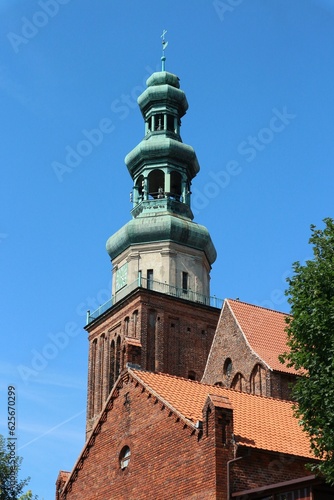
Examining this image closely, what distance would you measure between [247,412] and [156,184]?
37.1m

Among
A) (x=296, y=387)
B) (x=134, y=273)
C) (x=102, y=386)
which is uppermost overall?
(x=134, y=273)

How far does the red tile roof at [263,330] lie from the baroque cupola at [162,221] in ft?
51.0

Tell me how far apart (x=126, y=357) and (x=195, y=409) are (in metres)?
6.51

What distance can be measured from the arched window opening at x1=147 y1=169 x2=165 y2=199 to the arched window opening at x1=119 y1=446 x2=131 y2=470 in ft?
115

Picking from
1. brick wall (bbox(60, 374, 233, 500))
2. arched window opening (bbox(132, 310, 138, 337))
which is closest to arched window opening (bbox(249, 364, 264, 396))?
brick wall (bbox(60, 374, 233, 500))

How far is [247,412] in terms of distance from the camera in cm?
3183

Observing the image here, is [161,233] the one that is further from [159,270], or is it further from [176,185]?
[176,185]

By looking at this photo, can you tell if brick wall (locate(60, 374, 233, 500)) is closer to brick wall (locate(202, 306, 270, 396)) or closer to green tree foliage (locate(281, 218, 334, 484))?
green tree foliage (locate(281, 218, 334, 484))

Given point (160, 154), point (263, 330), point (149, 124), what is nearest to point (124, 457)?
point (263, 330)

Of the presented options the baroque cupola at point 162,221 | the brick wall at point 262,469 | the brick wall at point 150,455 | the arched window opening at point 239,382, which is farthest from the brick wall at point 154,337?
the brick wall at point 262,469

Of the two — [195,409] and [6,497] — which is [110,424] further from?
[6,497]

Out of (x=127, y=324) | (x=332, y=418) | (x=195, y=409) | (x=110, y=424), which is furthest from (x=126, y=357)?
(x=127, y=324)

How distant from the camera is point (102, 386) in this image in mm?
62094

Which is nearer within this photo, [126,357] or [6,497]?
[126,357]
